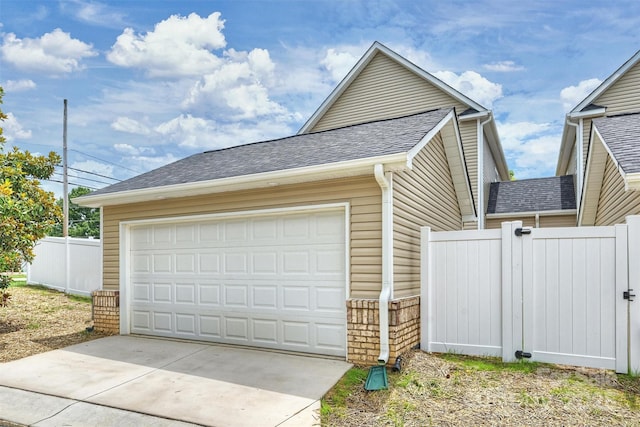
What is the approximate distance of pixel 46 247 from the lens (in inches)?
524

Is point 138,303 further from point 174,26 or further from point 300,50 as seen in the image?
point 174,26

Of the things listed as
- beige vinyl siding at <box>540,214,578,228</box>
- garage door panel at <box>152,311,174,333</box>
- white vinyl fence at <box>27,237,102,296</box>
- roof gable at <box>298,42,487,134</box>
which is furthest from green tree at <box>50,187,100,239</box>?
beige vinyl siding at <box>540,214,578,228</box>

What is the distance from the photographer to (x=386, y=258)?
564 cm

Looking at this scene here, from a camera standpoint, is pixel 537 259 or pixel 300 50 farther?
pixel 300 50

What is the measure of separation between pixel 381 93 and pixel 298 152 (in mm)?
8074

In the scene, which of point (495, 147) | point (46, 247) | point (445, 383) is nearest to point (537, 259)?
A: point (445, 383)

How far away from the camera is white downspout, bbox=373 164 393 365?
18.0 feet

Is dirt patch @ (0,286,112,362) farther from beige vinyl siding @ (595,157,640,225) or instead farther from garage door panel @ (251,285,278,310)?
beige vinyl siding @ (595,157,640,225)

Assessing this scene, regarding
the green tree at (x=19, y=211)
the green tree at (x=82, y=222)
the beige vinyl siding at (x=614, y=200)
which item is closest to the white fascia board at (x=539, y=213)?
the beige vinyl siding at (x=614, y=200)

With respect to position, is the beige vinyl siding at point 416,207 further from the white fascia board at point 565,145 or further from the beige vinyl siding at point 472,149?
the white fascia board at point 565,145

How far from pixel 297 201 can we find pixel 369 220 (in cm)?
Answer: 120

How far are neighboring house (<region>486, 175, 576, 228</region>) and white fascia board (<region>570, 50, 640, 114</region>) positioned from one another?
2.74 m

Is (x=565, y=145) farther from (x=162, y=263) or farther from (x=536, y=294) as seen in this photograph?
(x=162, y=263)

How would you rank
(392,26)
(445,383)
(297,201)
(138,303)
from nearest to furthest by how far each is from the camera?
(445,383) → (297,201) → (138,303) → (392,26)
